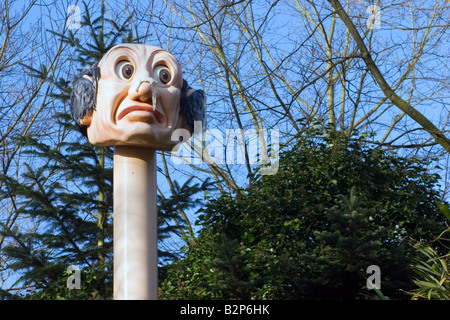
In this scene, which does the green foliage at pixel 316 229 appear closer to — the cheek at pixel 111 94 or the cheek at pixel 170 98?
the cheek at pixel 170 98

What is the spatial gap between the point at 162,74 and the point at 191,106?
309 millimetres

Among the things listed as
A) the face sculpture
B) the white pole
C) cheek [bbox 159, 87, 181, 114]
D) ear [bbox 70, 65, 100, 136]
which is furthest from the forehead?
the white pole

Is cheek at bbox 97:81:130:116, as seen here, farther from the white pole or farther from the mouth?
the white pole

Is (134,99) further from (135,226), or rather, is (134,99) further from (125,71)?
(135,226)

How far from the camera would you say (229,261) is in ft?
18.9

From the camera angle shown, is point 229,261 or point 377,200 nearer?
point 229,261

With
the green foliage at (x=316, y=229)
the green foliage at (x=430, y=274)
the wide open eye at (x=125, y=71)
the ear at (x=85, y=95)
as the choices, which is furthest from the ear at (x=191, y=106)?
the green foliage at (x=430, y=274)

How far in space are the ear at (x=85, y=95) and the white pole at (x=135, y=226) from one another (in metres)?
0.33

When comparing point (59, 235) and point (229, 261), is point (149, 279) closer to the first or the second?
point (229, 261)

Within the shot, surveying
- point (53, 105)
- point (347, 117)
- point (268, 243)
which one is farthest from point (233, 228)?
point (53, 105)

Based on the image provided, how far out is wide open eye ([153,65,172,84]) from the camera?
17.8 ft

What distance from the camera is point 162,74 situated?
17.9 ft

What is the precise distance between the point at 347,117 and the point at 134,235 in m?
6.82

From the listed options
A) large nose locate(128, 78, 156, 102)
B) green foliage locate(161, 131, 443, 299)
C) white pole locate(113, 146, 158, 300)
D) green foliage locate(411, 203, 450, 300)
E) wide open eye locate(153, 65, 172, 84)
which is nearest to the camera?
white pole locate(113, 146, 158, 300)
